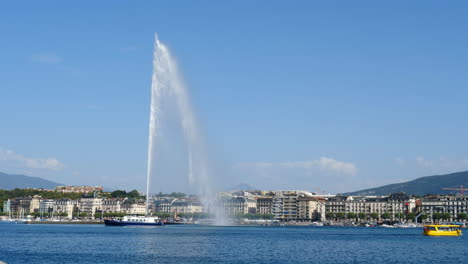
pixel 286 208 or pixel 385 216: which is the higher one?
pixel 286 208

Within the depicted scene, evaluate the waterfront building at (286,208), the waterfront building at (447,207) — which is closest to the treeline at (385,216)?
the waterfront building at (447,207)

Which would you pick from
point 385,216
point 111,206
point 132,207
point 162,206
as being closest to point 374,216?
point 385,216

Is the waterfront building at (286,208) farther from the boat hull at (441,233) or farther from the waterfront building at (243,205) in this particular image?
the boat hull at (441,233)

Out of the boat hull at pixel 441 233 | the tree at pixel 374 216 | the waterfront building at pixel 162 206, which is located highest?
the waterfront building at pixel 162 206

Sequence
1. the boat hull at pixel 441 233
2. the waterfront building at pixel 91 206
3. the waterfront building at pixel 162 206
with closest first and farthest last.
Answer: the boat hull at pixel 441 233 → the waterfront building at pixel 162 206 → the waterfront building at pixel 91 206

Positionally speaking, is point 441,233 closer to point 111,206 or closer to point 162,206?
point 162,206

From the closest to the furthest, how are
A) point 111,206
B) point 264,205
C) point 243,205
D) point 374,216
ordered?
point 374,216 → point 243,205 → point 264,205 → point 111,206

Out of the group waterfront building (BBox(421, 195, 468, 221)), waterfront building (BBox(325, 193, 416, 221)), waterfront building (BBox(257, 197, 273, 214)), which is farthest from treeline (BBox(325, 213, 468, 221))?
waterfront building (BBox(257, 197, 273, 214))

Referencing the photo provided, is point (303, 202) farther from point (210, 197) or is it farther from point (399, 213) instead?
point (210, 197)

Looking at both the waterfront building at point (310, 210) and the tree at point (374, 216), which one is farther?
the waterfront building at point (310, 210)

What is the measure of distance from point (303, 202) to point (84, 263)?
142 metres

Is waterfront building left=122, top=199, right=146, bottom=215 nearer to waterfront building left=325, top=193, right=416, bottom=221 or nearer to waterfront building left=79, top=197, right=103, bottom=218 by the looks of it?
waterfront building left=79, top=197, right=103, bottom=218

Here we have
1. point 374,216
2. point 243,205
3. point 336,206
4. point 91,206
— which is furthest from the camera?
point 91,206

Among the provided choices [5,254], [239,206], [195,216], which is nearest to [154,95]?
[5,254]
